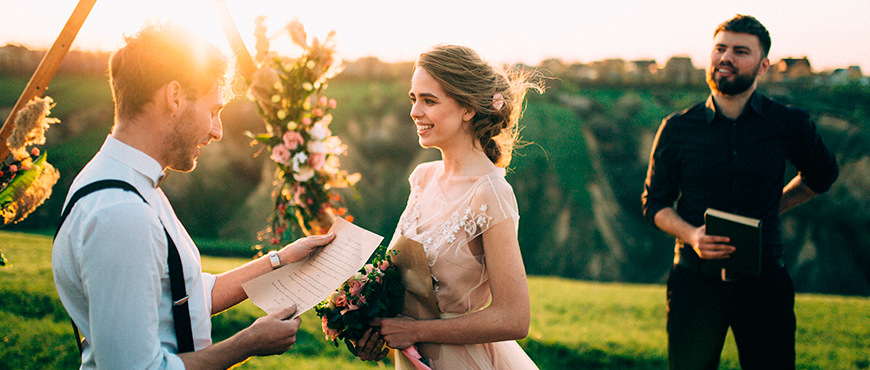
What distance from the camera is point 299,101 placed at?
396cm

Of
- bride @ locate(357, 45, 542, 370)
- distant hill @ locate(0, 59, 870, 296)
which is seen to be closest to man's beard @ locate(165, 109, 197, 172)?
bride @ locate(357, 45, 542, 370)

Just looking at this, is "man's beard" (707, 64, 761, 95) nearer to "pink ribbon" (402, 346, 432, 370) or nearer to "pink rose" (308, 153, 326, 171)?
"pink ribbon" (402, 346, 432, 370)

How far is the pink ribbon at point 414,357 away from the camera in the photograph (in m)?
2.15

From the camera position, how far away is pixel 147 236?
1449 mm

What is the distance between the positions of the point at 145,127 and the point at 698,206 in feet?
11.0

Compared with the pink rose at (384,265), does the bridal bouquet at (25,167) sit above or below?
above

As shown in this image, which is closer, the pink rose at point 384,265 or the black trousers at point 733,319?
the pink rose at point 384,265

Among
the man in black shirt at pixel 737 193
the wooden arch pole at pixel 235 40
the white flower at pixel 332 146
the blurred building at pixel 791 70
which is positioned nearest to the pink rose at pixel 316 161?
the white flower at pixel 332 146

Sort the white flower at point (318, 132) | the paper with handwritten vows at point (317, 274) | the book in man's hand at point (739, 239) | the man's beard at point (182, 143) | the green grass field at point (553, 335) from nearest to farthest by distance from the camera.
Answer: the man's beard at point (182, 143) → the paper with handwritten vows at point (317, 274) → the book in man's hand at point (739, 239) → the white flower at point (318, 132) → the green grass field at point (553, 335)

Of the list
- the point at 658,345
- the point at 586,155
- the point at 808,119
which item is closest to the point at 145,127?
the point at 808,119

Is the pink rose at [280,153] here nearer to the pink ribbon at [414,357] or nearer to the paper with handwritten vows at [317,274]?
the paper with handwritten vows at [317,274]

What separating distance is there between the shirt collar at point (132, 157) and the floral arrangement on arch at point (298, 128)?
2198 mm

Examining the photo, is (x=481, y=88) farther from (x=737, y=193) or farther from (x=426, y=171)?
(x=737, y=193)

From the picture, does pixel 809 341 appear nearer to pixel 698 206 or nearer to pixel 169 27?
→ pixel 698 206
